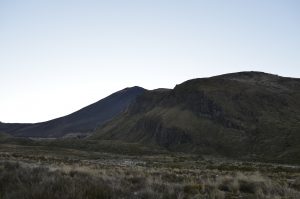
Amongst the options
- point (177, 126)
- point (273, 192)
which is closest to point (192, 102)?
point (177, 126)

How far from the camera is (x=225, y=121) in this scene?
103 meters

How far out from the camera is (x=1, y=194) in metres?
10.5

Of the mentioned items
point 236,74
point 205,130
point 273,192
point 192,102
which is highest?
point 236,74

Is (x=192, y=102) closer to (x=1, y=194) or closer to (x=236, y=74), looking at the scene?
(x=236, y=74)

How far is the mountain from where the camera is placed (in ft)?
289

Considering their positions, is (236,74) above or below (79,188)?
above

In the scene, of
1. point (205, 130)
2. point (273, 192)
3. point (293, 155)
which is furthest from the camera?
point (205, 130)

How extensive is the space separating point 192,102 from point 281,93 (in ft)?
79.8

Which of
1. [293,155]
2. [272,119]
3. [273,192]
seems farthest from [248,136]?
[273,192]

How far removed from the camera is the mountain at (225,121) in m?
88.2

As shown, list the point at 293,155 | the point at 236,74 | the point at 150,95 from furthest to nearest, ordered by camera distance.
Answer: the point at 236,74
the point at 150,95
the point at 293,155

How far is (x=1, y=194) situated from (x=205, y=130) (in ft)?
306

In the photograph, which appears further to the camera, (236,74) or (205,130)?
(236,74)

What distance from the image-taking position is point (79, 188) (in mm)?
10516
